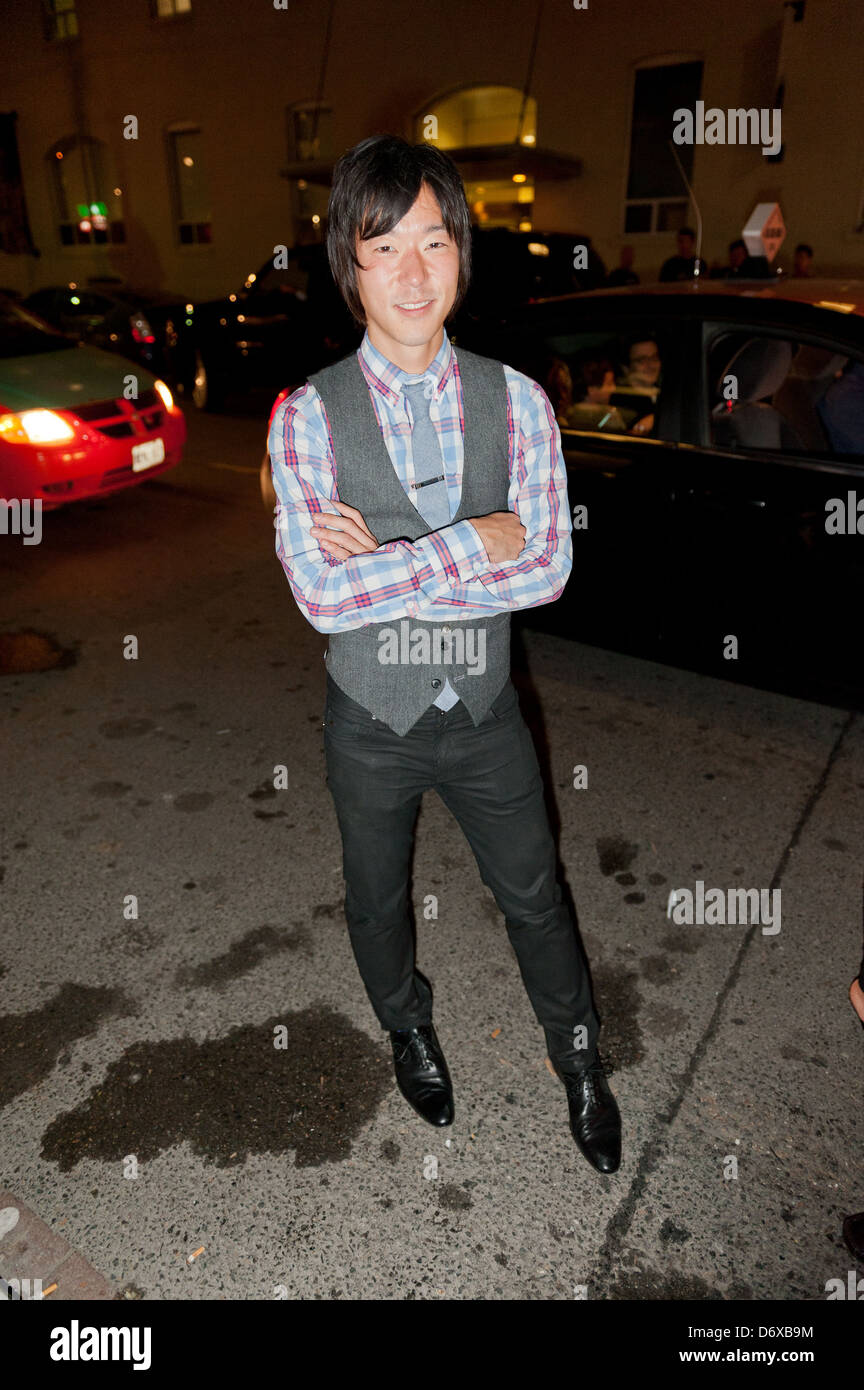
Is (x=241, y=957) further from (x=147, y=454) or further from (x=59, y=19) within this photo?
(x=59, y=19)

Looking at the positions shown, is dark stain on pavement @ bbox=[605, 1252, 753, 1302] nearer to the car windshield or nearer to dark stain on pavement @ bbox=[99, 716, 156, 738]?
dark stain on pavement @ bbox=[99, 716, 156, 738]

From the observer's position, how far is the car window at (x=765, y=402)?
11.4 feet

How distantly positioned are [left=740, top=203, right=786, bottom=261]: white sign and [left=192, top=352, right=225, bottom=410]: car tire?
741cm

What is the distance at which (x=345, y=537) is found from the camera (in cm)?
158

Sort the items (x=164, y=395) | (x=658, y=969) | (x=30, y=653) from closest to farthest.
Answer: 1. (x=658, y=969)
2. (x=30, y=653)
3. (x=164, y=395)

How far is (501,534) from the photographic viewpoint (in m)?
1.62

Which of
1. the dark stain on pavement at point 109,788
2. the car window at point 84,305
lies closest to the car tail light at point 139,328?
the car window at point 84,305

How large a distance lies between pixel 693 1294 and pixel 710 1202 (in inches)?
8.3

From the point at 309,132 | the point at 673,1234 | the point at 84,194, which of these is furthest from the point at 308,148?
the point at 673,1234

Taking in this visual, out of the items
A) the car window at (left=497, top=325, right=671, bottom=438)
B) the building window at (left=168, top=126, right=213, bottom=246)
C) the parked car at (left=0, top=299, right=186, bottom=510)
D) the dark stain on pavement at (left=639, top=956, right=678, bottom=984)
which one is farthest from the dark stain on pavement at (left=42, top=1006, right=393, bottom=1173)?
the building window at (left=168, top=126, right=213, bottom=246)

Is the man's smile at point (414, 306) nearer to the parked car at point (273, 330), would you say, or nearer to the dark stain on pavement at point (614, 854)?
the dark stain on pavement at point (614, 854)

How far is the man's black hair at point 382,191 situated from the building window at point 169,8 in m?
21.7

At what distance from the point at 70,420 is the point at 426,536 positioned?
5.33m

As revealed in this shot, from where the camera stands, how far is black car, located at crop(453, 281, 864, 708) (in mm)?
3307
